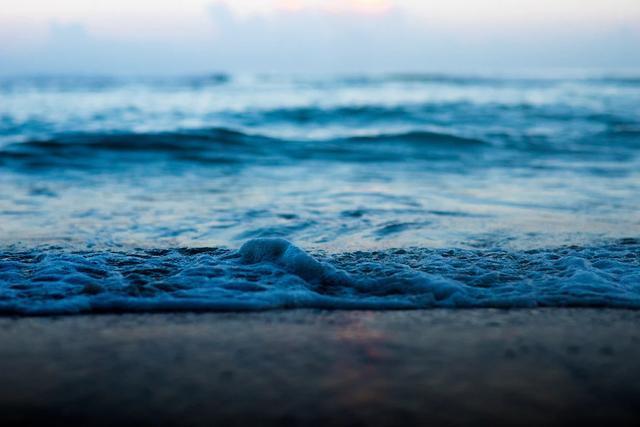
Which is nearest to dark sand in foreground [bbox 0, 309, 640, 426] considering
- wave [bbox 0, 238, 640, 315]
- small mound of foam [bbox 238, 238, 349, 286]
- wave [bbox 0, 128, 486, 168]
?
wave [bbox 0, 238, 640, 315]

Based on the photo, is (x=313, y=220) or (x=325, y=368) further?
(x=313, y=220)

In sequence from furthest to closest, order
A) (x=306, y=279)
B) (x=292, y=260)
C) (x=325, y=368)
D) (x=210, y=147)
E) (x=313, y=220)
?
(x=210, y=147), (x=313, y=220), (x=292, y=260), (x=306, y=279), (x=325, y=368)

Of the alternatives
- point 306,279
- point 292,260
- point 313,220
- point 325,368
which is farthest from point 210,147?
point 325,368

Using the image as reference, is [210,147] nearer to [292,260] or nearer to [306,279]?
[292,260]

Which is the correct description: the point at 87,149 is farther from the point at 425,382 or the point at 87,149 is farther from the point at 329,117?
the point at 425,382

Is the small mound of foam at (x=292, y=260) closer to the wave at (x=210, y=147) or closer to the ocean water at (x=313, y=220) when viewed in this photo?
the ocean water at (x=313, y=220)

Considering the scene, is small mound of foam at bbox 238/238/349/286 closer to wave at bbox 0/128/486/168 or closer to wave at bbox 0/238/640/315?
wave at bbox 0/238/640/315

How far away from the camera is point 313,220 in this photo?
4855mm

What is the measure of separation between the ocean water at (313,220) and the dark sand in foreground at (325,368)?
23cm

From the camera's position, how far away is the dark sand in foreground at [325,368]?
1772 mm

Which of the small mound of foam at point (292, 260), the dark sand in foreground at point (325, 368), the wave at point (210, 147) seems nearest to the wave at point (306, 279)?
the small mound of foam at point (292, 260)

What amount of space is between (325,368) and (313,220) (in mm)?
2839

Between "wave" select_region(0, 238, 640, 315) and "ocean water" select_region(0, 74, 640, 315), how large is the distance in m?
0.01

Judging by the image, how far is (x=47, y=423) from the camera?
172 cm
